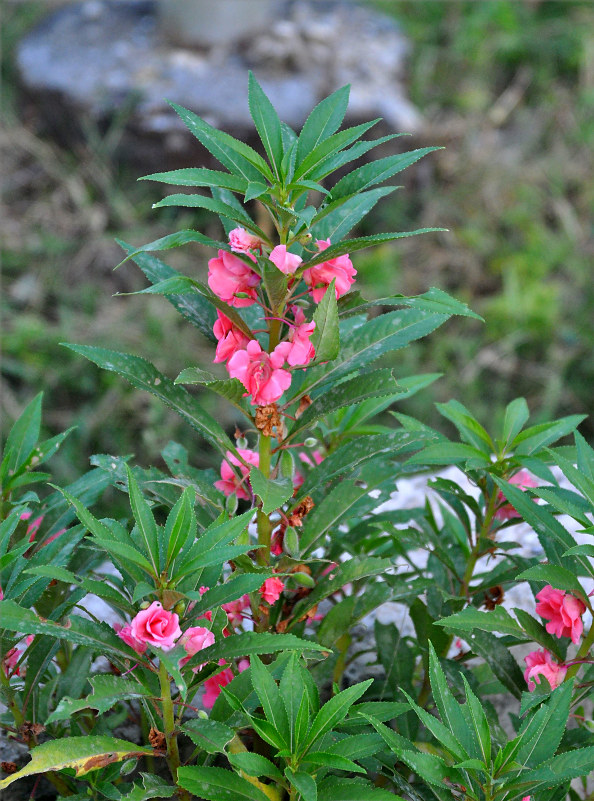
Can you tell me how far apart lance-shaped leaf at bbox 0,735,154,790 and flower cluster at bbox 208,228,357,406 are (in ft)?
1.17

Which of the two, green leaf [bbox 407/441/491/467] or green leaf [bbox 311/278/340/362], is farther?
green leaf [bbox 407/441/491/467]

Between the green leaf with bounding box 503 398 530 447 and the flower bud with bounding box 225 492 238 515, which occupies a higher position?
the green leaf with bounding box 503 398 530 447

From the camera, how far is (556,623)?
0.93 metres

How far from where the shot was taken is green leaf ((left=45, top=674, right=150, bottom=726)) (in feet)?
2.40

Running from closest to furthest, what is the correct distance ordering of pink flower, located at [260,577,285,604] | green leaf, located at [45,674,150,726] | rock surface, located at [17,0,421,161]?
green leaf, located at [45,674,150,726] → pink flower, located at [260,577,285,604] → rock surface, located at [17,0,421,161]

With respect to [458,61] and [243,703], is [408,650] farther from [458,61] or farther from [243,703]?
[458,61]

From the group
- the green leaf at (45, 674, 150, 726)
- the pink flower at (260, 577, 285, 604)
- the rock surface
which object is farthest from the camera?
the rock surface

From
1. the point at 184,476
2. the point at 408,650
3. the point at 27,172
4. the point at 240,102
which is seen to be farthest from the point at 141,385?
the point at 27,172

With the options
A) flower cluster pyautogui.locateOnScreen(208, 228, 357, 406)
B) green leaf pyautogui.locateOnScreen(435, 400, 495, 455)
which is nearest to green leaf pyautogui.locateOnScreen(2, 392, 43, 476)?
flower cluster pyautogui.locateOnScreen(208, 228, 357, 406)

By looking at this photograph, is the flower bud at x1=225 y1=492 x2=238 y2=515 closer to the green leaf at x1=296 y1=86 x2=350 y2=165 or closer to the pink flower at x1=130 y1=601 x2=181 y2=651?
the pink flower at x1=130 y1=601 x2=181 y2=651

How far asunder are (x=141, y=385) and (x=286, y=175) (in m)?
0.26

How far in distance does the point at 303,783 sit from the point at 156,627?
0.18 m

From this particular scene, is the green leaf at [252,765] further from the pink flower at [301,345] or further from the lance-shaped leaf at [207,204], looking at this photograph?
the lance-shaped leaf at [207,204]

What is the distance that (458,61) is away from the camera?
4004 mm
